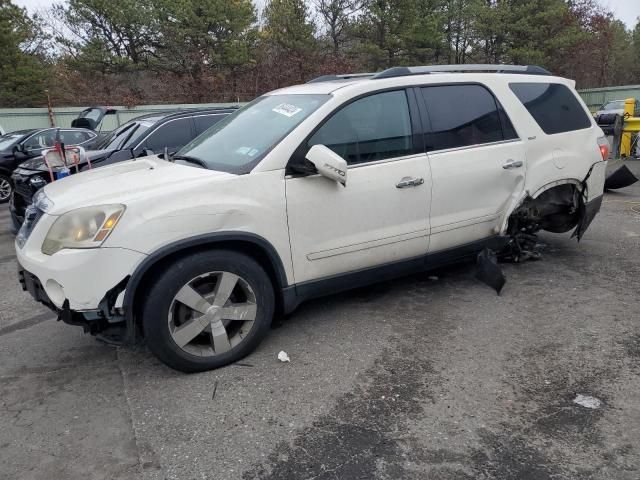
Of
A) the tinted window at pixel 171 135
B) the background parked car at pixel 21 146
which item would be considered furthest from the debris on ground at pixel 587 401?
the background parked car at pixel 21 146

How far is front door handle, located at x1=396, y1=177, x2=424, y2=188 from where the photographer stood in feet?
12.5

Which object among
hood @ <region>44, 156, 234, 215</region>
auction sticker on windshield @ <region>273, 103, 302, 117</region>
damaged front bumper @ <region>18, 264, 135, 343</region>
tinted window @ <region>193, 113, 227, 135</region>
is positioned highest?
auction sticker on windshield @ <region>273, 103, 302, 117</region>

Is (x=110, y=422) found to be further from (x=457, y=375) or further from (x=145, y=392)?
(x=457, y=375)

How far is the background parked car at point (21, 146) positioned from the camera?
1071 cm

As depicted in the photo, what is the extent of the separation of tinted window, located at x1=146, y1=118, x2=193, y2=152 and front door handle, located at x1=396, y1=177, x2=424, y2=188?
16.0 feet

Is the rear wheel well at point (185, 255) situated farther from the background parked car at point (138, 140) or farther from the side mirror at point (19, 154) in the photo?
the side mirror at point (19, 154)

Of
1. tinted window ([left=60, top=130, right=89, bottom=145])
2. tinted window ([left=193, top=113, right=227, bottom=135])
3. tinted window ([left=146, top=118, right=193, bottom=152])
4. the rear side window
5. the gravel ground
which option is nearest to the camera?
the gravel ground

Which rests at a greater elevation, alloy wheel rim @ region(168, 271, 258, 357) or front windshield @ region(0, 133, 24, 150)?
front windshield @ region(0, 133, 24, 150)

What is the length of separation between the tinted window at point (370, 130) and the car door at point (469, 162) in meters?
0.23

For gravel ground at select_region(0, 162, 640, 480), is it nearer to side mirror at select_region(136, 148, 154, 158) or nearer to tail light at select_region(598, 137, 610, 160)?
tail light at select_region(598, 137, 610, 160)

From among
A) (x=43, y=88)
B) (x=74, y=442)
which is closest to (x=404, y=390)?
(x=74, y=442)

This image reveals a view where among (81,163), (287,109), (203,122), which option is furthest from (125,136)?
(287,109)

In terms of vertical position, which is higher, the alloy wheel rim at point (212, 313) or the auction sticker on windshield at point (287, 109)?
the auction sticker on windshield at point (287, 109)

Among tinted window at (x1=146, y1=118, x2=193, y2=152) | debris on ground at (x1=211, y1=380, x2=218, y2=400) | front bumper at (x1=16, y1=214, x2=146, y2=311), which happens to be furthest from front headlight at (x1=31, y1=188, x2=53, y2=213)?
tinted window at (x1=146, y1=118, x2=193, y2=152)
